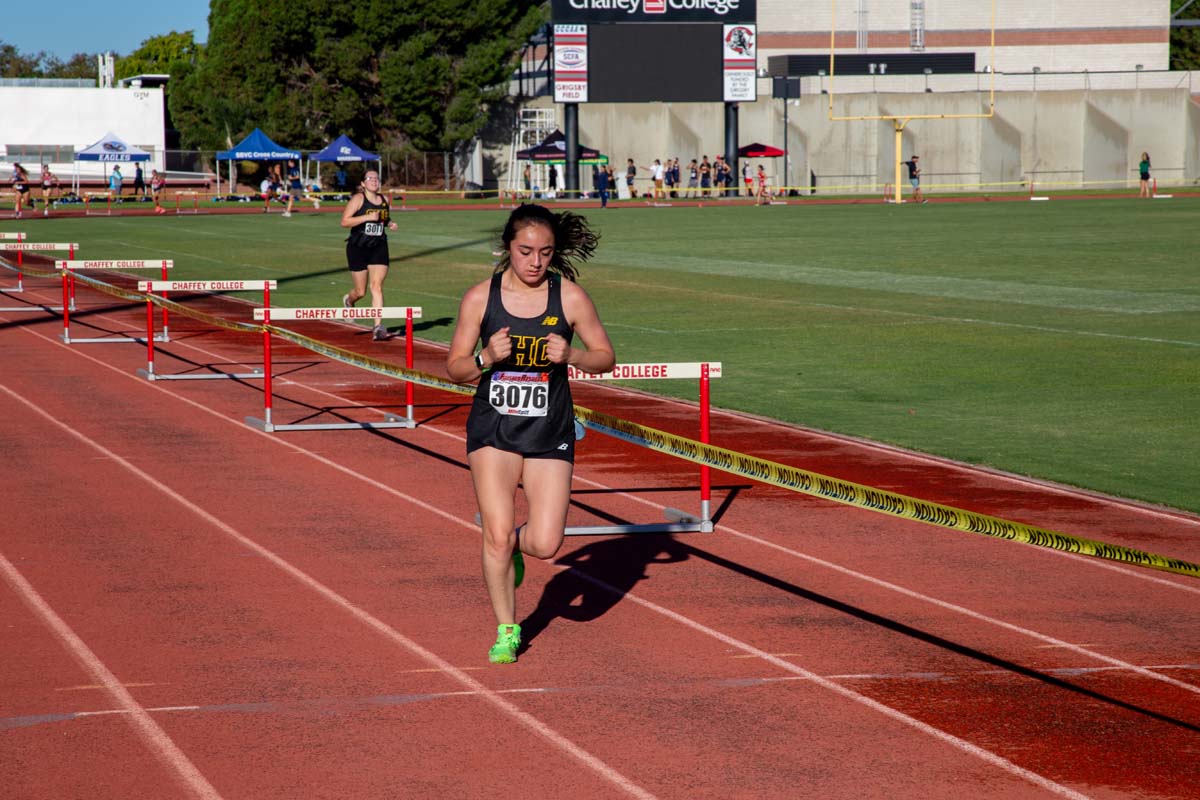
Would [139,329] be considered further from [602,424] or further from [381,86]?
[381,86]

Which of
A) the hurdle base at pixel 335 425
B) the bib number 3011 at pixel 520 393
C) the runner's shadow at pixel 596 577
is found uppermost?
the bib number 3011 at pixel 520 393

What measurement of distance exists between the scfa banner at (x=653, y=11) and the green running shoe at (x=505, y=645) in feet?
218

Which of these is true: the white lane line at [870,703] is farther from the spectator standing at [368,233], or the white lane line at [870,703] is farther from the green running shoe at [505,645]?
the spectator standing at [368,233]

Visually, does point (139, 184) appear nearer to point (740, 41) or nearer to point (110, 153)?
point (110, 153)

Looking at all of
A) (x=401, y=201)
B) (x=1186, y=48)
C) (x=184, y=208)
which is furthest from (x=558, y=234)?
(x=1186, y=48)

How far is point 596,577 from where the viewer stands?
831 cm

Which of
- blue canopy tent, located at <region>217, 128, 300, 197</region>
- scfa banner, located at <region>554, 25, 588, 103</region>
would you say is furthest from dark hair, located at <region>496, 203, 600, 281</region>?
blue canopy tent, located at <region>217, 128, 300, 197</region>

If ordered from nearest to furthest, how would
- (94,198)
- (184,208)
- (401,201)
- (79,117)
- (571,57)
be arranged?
(184,208), (571,57), (401,201), (94,198), (79,117)

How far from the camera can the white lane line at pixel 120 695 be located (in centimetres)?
536

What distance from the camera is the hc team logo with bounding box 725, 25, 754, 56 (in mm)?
73438

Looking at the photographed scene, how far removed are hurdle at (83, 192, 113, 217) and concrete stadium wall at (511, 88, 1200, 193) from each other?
23.3 meters

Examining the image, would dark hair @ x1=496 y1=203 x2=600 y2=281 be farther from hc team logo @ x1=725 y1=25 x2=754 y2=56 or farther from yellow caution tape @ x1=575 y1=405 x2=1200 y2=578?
hc team logo @ x1=725 y1=25 x2=754 y2=56

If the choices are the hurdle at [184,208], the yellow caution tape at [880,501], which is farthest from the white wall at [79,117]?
the yellow caution tape at [880,501]

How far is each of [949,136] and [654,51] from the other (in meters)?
18.2
